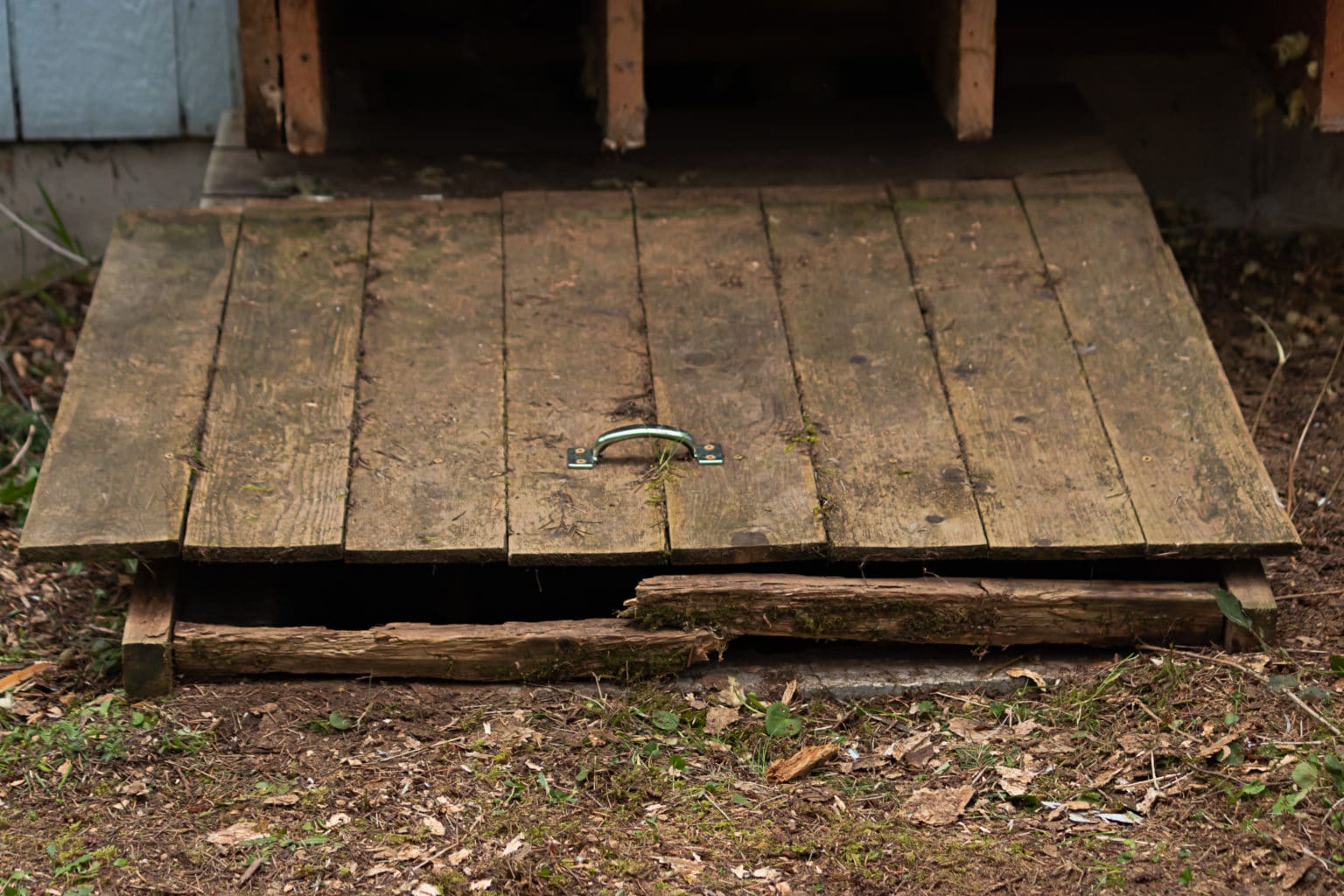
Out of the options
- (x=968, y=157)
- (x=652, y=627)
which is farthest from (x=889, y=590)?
(x=968, y=157)

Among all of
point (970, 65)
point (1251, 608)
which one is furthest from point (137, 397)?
point (1251, 608)

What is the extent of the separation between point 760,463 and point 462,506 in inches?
22.4

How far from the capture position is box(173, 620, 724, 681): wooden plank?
8.85ft

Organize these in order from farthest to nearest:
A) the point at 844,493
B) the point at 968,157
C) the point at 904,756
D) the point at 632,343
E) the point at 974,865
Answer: the point at 968,157 < the point at 632,343 < the point at 844,493 < the point at 904,756 < the point at 974,865

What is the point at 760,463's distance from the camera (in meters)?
2.82

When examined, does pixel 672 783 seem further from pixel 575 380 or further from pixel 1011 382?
pixel 1011 382

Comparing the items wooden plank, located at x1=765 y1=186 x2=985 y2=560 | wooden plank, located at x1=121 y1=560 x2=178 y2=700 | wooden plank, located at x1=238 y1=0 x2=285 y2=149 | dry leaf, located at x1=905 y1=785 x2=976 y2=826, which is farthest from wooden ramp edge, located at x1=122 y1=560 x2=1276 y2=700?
wooden plank, located at x1=238 y1=0 x2=285 y2=149

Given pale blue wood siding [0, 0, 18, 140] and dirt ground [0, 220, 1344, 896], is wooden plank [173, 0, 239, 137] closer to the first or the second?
pale blue wood siding [0, 0, 18, 140]

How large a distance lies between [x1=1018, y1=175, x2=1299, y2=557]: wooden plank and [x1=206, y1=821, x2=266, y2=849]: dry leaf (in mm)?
1632

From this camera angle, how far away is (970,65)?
11.0ft

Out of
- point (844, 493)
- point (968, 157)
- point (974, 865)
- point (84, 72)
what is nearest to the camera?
point (974, 865)

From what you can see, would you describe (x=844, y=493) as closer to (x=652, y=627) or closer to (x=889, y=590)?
(x=889, y=590)

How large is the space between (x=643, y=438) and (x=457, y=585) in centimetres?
67

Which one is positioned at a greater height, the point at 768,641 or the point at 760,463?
the point at 760,463
